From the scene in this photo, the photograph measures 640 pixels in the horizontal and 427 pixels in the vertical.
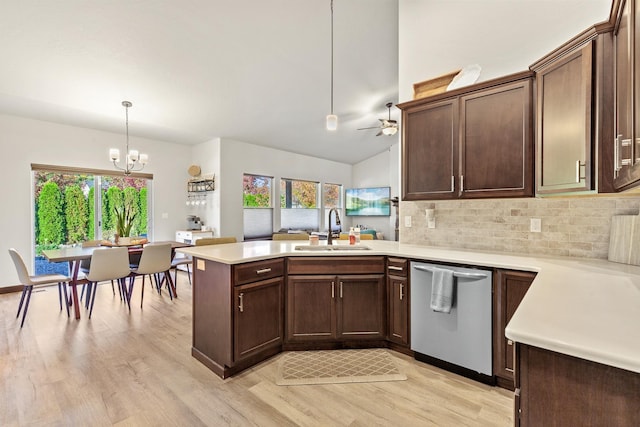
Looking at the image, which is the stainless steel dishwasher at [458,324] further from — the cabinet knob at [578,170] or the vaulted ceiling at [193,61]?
the vaulted ceiling at [193,61]

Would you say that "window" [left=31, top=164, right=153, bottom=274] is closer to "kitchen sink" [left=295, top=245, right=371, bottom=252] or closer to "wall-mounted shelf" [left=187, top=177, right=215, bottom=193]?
"wall-mounted shelf" [left=187, top=177, right=215, bottom=193]

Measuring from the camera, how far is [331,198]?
8930 mm

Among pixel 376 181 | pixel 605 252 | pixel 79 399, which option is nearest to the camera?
pixel 79 399

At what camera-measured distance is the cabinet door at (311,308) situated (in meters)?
2.59

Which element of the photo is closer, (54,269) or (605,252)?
(605,252)

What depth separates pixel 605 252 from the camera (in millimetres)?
2125

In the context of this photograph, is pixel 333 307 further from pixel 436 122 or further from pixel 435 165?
pixel 436 122

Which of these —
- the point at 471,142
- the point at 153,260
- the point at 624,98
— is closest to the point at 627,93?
the point at 624,98

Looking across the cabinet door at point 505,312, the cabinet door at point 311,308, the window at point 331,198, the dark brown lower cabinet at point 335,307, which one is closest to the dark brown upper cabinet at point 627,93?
the cabinet door at point 505,312

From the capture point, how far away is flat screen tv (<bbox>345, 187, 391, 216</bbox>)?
8.77 m

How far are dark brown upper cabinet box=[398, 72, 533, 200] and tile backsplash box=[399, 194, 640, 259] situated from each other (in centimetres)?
34

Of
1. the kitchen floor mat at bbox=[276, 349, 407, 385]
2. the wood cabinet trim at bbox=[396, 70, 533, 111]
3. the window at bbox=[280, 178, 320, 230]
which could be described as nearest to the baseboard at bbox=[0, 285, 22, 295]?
the window at bbox=[280, 178, 320, 230]

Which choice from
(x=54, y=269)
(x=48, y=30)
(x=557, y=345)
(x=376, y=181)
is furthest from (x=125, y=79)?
(x=376, y=181)

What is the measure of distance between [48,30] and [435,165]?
3926 mm
